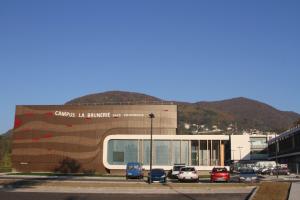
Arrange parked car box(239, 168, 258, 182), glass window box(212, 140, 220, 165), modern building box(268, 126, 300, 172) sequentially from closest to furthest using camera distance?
parked car box(239, 168, 258, 182) < glass window box(212, 140, 220, 165) < modern building box(268, 126, 300, 172)

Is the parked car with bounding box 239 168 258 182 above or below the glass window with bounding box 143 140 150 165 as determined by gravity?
below

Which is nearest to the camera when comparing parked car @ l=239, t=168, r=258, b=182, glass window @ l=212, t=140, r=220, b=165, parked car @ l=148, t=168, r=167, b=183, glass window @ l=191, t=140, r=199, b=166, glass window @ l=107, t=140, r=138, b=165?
parked car @ l=239, t=168, r=258, b=182

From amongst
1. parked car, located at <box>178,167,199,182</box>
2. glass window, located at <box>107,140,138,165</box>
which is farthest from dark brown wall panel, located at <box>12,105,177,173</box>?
parked car, located at <box>178,167,199,182</box>

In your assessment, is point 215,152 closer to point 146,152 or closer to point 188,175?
point 146,152

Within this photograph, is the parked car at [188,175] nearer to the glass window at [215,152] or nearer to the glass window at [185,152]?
the glass window at [185,152]

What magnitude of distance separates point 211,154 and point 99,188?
66.2m

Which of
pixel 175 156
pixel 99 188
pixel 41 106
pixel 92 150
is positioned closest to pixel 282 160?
pixel 175 156

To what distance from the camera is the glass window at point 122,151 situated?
92.8 meters

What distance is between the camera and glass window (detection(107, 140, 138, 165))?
9281 cm

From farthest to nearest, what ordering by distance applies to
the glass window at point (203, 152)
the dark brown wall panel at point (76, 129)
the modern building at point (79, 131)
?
the dark brown wall panel at point (76, 129) < the modern building at point (79, 131) < the glass window at point (203, 152)

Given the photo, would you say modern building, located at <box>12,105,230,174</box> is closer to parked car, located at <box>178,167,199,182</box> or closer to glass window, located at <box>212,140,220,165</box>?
glass window, located at <box>212,140,220,165</box>

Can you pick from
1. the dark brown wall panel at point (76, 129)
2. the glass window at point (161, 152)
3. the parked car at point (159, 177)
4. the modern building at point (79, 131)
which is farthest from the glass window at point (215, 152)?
the parked car at point (159, 177)

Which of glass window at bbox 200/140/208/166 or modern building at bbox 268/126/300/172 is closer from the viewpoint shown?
glass window at bbox 200/140/208/166

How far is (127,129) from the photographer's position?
103m
